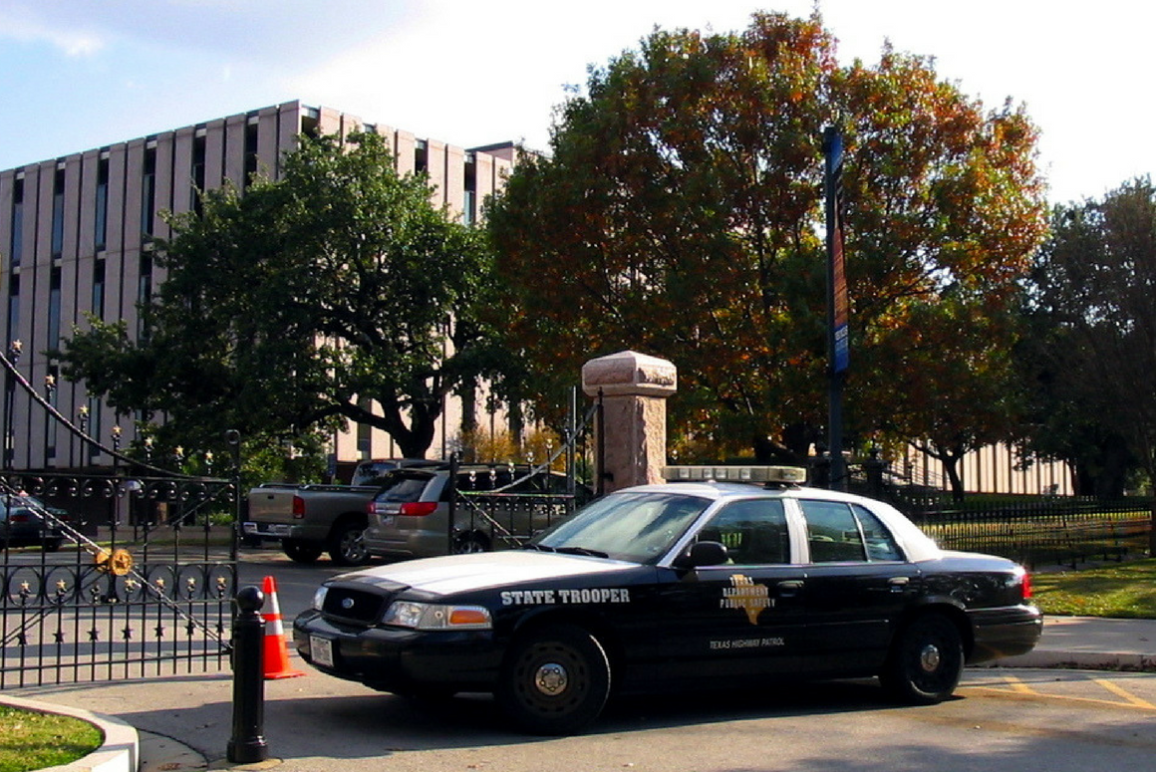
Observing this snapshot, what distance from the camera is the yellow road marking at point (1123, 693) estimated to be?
9844 millimetres

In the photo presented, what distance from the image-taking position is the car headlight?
7793mm

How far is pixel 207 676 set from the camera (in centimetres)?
1011


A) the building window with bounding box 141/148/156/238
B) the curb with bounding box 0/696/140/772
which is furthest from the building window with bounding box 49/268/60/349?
the curb with bounding box 0/696/140/772

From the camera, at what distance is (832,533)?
9.46m

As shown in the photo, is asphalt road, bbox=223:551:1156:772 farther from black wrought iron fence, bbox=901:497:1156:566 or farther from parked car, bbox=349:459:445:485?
parked car, bbox=349:459:445:485

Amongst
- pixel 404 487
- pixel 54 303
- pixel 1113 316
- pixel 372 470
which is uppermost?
pixel 54 303

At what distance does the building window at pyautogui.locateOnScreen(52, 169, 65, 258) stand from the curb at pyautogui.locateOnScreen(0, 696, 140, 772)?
48707mm

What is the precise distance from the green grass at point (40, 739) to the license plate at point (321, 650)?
1353mm

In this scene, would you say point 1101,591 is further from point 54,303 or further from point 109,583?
point 54,303

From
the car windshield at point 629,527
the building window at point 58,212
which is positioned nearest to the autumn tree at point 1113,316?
the car windshield at point 629,527

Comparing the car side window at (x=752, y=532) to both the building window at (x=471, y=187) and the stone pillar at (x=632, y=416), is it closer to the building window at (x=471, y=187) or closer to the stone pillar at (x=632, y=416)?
the stone pillar at (x=632, y=416)

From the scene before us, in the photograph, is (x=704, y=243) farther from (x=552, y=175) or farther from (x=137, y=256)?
(x=137, y=256)

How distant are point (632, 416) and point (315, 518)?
9741mm

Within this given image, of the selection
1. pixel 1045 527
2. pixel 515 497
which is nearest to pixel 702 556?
pixel 515 497
